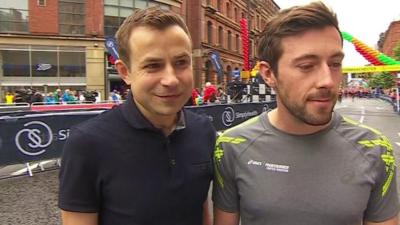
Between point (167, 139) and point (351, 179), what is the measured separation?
76 cm

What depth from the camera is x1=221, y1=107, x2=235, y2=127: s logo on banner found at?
14.9 m

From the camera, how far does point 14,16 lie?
2992 cm

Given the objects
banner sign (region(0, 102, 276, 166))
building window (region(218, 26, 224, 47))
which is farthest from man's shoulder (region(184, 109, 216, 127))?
building window (region(218, 26, 224, 47))

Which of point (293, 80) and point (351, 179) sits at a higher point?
point (293, 80)

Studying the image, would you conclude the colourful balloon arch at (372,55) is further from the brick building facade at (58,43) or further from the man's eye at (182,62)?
the man's eye at (182,62)

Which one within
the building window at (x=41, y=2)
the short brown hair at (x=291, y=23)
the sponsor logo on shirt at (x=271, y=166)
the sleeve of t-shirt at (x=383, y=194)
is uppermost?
the building window at (x=41, y=2)

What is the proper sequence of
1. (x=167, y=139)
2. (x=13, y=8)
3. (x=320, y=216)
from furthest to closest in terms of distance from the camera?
(x=13, y=8)
(x=167, y=139)
(x=320, y=216)

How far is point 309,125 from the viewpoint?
178 centimetres

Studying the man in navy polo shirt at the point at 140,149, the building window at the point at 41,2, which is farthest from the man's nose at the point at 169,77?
the building window at the point at 41,2

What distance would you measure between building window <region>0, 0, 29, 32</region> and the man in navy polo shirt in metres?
30.6

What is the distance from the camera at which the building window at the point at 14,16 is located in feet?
96.1

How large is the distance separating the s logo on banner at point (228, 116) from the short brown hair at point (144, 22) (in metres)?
13.0

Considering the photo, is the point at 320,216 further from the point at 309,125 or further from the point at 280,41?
the point at 280,41

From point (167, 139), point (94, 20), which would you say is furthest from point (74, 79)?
point (167, 139)
